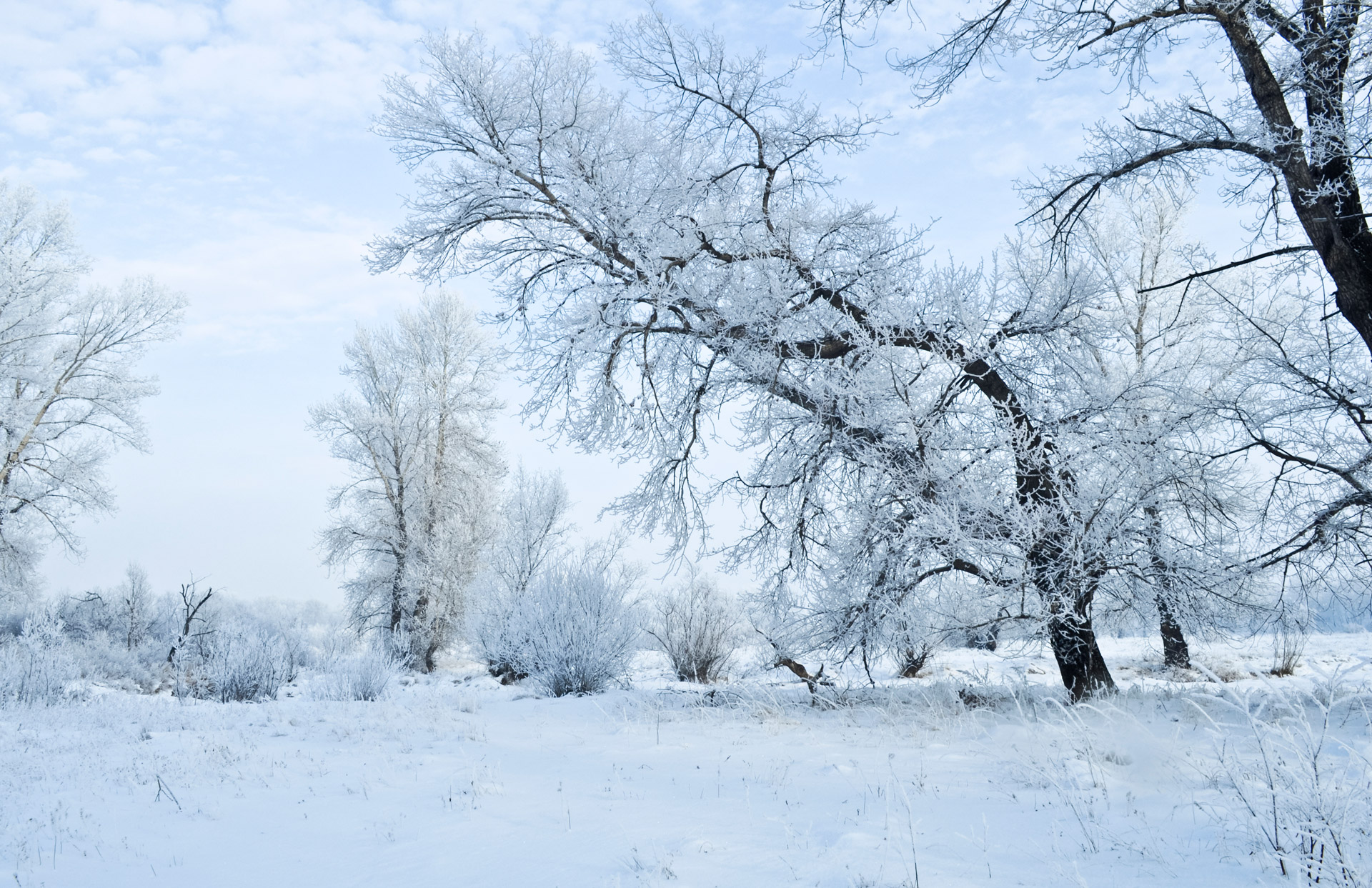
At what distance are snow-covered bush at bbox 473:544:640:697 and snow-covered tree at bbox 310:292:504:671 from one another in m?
8.51

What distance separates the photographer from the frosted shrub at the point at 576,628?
1001cm

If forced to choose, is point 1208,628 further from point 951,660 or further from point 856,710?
point 951,660

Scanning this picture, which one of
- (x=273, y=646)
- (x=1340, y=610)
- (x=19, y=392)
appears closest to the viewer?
(x=1340, y=610)

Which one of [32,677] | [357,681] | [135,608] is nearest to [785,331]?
[357,681]

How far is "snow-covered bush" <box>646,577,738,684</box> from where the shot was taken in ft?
46.0

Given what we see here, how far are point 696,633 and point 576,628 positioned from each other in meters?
4.38

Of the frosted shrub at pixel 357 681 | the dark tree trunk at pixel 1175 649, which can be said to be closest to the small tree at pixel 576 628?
the frosted shrub at pixel 357 681

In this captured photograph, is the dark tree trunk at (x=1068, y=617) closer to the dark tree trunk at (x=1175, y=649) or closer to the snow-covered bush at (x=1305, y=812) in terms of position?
the snow-covered bush at (x=1305, y=812)

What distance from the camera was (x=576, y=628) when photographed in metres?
10.2

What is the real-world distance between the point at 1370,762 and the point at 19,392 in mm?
24636

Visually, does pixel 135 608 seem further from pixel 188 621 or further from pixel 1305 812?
pixel 1305 812

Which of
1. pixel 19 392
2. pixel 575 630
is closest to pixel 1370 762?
pixel 575 630

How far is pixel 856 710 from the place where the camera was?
268 inches

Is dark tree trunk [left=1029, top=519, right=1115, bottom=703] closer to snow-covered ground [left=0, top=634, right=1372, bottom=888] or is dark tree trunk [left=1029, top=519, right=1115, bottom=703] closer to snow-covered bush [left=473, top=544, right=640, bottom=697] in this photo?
snow-covered ground [left=0, top=634, right=1372, bottom=888]
